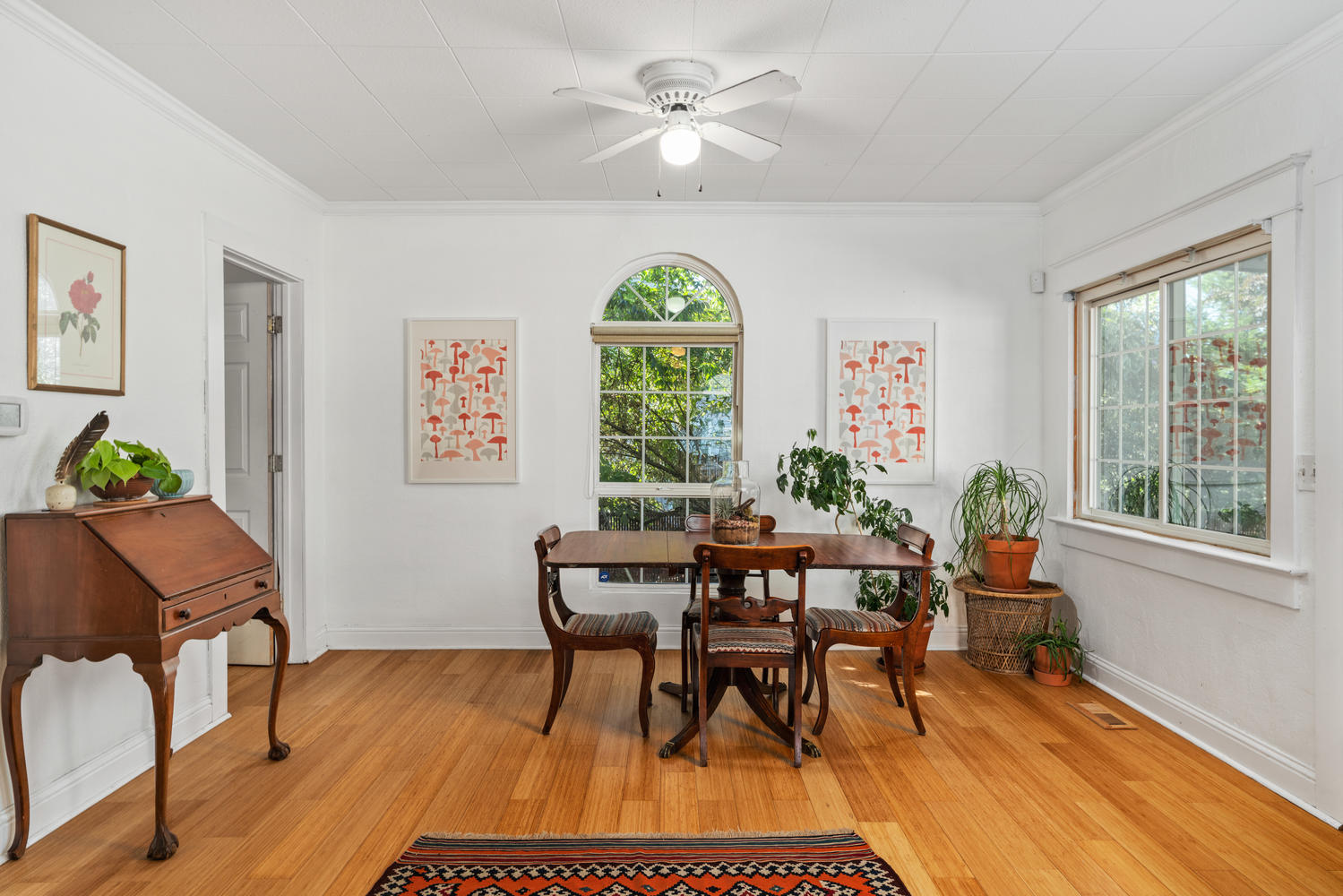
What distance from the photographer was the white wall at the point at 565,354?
4586 millimetres

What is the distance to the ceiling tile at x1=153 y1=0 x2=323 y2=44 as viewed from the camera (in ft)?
7.99

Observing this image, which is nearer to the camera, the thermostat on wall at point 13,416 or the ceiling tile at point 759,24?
the thermostat on wall at point 13,416

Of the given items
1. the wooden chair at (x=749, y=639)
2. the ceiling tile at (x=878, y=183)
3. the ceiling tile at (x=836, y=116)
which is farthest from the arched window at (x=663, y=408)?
the wooden chair at (x=749, y=639)

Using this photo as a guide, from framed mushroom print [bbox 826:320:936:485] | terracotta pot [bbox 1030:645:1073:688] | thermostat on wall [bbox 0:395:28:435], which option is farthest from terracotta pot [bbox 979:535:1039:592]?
thermostat on wall [bbox 0:395:28:435]

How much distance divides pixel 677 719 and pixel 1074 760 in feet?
5.31

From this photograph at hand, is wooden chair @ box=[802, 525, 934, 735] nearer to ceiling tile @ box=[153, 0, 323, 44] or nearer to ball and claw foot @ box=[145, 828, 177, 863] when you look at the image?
ball and claw foot @ box=[145, 828, 177, 863]

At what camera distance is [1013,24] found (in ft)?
8.37

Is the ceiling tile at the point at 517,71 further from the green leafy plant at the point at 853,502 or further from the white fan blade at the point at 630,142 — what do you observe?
the green leafy plant at the point at 853,502

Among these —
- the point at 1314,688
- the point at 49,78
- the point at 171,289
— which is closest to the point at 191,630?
the point at 171,289

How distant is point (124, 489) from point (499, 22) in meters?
1.99

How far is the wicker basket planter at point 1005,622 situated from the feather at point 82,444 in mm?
3967

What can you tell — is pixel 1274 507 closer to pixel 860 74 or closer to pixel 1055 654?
pixel 1055 654

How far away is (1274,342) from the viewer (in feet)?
9.33

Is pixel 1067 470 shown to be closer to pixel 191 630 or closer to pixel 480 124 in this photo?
pixel 480 124
